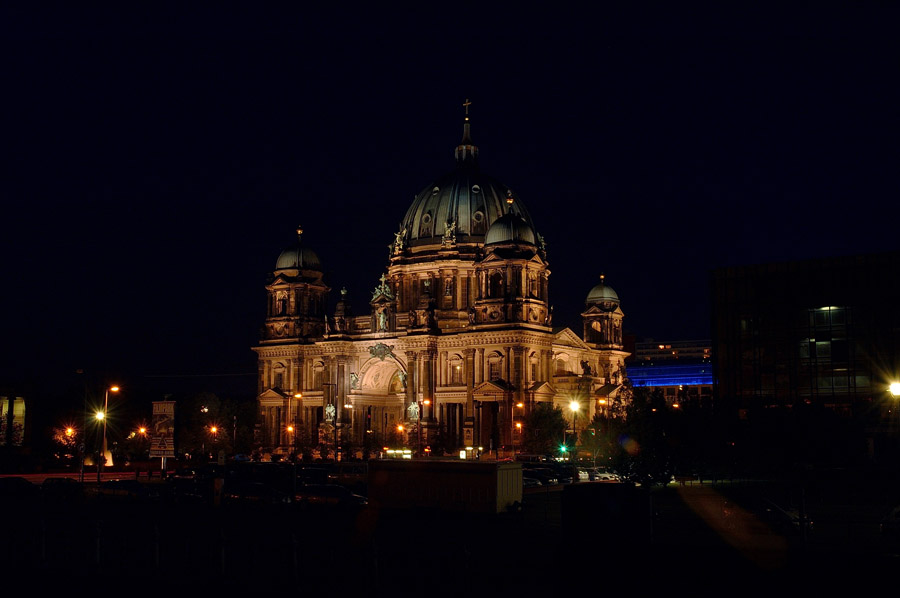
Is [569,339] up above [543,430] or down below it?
Result: above

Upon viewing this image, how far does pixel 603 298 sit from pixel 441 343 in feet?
90.1

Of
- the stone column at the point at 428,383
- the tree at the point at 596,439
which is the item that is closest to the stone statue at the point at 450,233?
the stone column at the point at 428,383

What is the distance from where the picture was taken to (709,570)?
2856 centimetres

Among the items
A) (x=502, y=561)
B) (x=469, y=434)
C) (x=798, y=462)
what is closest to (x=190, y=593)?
(x=502, y=561)

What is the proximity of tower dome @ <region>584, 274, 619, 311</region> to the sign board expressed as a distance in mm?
83030

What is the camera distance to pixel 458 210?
449 feet

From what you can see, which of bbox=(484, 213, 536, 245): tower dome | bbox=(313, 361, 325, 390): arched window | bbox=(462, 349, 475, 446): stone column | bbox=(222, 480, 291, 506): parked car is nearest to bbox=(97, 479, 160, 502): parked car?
bbox=(222, 480, 291, 506): parked car

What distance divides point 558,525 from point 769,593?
21353 mm

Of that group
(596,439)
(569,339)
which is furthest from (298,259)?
(596,439)

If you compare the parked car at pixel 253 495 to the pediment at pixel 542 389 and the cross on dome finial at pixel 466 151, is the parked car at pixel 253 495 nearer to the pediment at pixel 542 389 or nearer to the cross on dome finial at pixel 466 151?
the pediment at pixel 542 389

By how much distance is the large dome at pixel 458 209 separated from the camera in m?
136

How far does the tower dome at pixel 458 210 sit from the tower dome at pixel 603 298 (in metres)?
12.6

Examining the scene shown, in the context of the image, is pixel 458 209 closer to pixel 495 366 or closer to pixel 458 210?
pixel 458 210

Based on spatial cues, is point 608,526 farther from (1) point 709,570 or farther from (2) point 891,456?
(2) point 891,456
